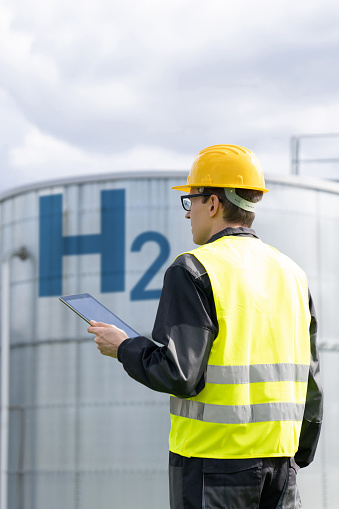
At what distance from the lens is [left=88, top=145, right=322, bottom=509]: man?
228cm

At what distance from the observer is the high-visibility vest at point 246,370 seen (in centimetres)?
232

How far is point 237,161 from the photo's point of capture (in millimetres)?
2670

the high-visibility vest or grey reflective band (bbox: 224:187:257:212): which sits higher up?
grey reflective band (bbox: 224:187:257:212)

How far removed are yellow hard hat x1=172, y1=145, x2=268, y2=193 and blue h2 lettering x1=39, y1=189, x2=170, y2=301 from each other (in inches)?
275

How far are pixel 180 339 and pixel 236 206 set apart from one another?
0.54 meters

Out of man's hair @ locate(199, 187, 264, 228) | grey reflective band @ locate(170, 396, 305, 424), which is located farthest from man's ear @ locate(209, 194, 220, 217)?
grey reflective band @ locate(170, 396, 305, 424)

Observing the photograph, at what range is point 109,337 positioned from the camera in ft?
8.05

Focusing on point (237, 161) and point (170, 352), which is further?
point (237, 161)

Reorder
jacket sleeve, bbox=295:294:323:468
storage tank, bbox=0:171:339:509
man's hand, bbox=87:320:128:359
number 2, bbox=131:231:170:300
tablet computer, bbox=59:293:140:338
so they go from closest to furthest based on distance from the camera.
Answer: man's hand, bbox=87:320:128:359
tablet computer, bbox=59:293:140:338
jacket sleeve, bbox=295:294:323:468
storage tank, bbox=0:171:339:509
number 2, bbox=131:231:170:300

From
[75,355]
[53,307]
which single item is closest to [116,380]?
[75,355]

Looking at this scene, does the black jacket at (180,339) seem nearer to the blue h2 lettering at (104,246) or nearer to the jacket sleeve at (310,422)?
the jacket sleeve at (310,422)

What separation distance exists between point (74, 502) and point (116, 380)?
1.50m

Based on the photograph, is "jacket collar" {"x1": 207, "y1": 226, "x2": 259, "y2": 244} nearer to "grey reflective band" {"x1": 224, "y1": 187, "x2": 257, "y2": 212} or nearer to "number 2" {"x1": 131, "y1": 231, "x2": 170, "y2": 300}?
"grey reflective band" {"x1": 224, "y1": 187, "x2": 257, "y2": 212}

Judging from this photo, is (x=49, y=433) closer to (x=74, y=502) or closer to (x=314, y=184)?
(x=74, y=502)
